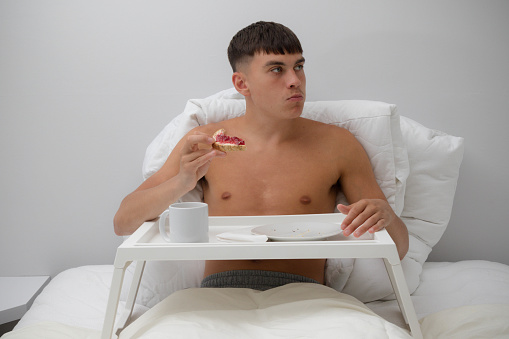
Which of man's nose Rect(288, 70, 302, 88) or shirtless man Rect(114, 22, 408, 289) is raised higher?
man's nose Rect(288, 70, 302, 88)

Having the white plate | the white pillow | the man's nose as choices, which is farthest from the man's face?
the white pillow

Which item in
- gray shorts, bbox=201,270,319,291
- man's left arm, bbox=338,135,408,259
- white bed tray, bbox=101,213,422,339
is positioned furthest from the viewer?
gray shorts, bbox=201,270,319,291

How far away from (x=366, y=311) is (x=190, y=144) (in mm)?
585

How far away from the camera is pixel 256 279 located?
1.51m

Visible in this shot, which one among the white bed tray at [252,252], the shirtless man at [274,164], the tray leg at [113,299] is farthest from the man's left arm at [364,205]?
the tray leg at [113,299]

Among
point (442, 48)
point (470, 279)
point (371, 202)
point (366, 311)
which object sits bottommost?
point (470, 279)

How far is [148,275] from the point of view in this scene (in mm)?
1691

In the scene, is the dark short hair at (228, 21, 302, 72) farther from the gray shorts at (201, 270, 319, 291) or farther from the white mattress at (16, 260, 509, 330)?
the white mattress at (16, 260, 509, 330)

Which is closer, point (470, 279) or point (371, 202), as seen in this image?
point (371, 202)

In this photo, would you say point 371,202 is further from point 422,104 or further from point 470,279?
point 422,104

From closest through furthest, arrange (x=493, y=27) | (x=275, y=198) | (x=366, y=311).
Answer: (x=366, y=311), (x=275, y=198), (x=493, y=27)

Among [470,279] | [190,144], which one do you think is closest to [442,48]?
[470,279]

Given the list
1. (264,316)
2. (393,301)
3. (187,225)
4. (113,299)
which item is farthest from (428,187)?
(113,299)

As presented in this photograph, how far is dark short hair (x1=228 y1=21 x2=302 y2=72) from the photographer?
1604 mm
